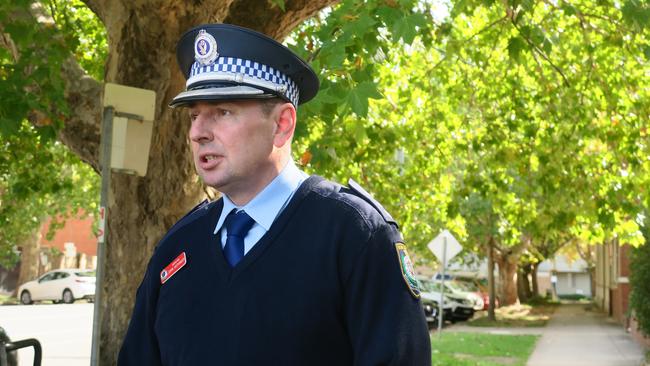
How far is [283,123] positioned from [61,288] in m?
34.7

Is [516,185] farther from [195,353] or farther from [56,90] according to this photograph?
[195,353]

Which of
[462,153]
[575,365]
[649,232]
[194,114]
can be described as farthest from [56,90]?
[575,365]

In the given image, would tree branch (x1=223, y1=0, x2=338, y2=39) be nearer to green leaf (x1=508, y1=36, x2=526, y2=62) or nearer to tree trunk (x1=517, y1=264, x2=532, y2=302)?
green leaf (x1=508, y1=36, x2=526, y2=62)

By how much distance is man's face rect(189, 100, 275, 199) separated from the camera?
91.7 inches

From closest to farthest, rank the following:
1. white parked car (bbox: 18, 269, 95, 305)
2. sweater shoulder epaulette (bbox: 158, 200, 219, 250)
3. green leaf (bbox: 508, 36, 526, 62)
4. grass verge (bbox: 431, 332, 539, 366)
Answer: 1. sweater shoulder epaulette (bbox: 158, 200, 219, 250)
2. green leaf (bbox: 508, 36, 526, 62)
3. grass verge (bbox: 431, 332, 539, 366)
4. white parked car (bbox: 18, 269, 95, 305)

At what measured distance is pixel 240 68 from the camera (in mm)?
2422

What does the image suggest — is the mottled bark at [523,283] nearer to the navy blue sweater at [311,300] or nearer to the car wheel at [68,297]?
the car wheel at [68,297]

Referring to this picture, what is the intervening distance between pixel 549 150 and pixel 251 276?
1114 centimetres

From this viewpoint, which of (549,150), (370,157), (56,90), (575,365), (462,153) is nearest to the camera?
(56,90)

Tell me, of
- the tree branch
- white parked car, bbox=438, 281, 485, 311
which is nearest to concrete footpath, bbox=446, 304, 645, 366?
white parked car, bbox=438, 281, 485, 311

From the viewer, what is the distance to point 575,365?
54.7 feet

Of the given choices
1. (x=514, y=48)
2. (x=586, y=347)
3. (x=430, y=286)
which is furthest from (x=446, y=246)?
(x=514, y=48)

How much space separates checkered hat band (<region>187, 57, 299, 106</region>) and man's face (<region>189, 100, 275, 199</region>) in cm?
8

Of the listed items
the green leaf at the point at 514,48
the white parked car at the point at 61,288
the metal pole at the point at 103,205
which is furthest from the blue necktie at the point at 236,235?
the white parked car at the point at 61,288
